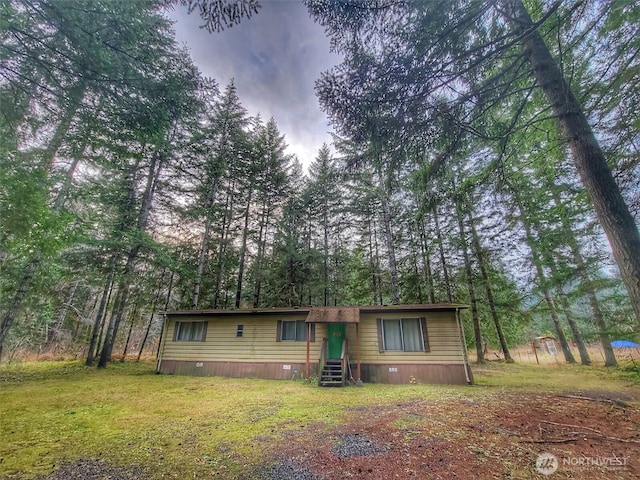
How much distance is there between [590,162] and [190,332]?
12730 millimetres

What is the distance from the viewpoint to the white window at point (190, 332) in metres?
10.9

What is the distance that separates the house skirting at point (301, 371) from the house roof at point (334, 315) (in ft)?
6.15

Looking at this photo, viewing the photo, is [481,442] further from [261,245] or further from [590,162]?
[261,245]

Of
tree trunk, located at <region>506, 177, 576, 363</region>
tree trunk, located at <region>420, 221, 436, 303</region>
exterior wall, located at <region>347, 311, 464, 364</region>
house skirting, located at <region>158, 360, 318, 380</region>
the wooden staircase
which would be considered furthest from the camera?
tree trunk, located at <region>420, 221, 436, 303</region>

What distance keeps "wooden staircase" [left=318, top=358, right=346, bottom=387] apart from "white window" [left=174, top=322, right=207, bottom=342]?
5.32 m

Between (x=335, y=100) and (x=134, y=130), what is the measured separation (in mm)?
3619

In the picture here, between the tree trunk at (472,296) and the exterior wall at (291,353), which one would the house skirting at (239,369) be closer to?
the exterior wall at (291,353)

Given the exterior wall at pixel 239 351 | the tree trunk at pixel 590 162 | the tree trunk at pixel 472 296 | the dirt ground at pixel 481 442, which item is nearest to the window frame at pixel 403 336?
the exterior wall at pixel 239 351

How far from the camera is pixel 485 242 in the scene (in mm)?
13438

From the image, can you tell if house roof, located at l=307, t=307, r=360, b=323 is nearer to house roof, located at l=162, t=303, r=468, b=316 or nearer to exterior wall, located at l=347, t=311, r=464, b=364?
house roof, located at l=162, t=303, r=468, b=316

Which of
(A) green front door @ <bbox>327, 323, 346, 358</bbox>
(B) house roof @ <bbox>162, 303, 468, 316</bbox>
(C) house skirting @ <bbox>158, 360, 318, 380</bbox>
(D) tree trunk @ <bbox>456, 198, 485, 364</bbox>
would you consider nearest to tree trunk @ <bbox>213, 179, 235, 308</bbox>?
(B) house roof @ <bbox>162, 303, 468, 316</bbox>

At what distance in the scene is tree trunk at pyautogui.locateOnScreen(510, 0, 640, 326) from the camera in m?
2.89

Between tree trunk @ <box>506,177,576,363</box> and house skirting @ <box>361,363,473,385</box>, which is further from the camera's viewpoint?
tree trunk @ <box>506,177,576,363</box>

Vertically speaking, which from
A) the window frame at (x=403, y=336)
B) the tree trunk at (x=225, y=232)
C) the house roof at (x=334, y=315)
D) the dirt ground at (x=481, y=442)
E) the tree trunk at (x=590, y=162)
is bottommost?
the dirt ground at (x=481, y=442)
